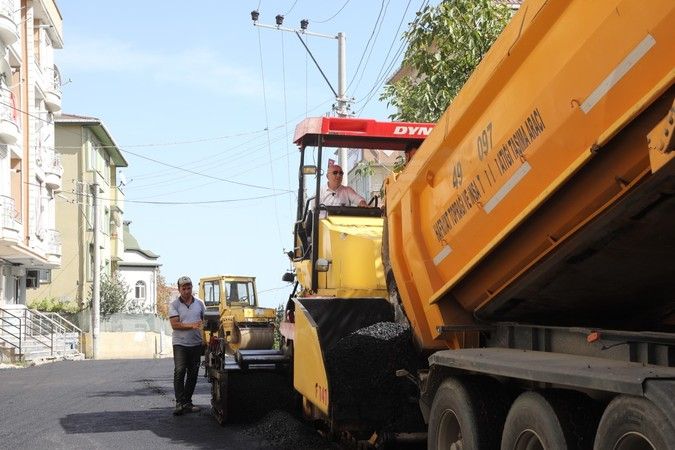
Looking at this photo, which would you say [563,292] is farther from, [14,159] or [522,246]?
[14,159]

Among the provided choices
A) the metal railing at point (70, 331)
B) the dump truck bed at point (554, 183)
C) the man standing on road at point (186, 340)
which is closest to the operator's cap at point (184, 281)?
the man standing on road at point (186, 340)

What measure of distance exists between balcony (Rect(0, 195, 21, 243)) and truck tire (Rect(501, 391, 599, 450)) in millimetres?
29076

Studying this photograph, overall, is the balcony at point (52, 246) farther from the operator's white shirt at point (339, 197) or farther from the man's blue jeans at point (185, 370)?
the operator's white shirt at point (339, 197)

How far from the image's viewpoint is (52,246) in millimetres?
42344

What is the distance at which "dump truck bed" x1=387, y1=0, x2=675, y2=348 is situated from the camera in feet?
13.5

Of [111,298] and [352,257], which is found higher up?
[111,298]

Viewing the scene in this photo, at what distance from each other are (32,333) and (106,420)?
26579mm

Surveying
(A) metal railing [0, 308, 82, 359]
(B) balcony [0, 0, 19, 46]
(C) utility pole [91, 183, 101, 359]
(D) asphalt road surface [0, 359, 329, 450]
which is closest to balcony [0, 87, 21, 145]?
(B) balcony [0, 0, 19, 46]

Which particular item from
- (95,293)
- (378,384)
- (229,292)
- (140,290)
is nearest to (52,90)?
(95,293)

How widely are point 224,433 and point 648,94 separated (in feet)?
24.2

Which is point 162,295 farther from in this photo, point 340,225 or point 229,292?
point 340,225

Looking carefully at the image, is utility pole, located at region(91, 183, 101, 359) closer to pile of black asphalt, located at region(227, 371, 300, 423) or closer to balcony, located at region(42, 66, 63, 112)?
balcony, located at region(42, 66, 63, 112)

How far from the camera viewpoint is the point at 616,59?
4172 mm

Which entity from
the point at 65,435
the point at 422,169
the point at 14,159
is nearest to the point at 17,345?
the point at 14,159
